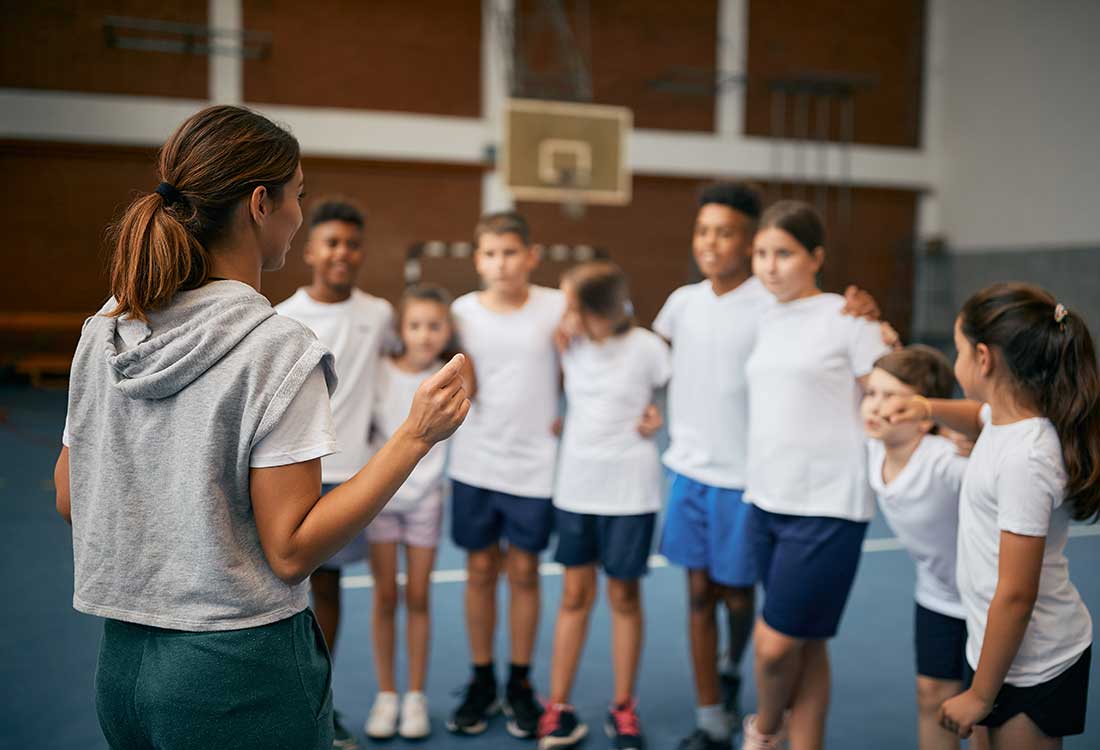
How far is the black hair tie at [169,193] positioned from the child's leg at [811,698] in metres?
1.92

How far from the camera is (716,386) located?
2863 millimetres

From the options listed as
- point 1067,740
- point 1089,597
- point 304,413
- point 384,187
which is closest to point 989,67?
point 384,187

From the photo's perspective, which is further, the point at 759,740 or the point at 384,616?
the point at 384,616

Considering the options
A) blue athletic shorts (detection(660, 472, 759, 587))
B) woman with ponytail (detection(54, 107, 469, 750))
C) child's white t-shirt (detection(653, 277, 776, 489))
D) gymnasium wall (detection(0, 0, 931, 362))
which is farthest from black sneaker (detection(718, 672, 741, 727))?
gymnasium wall (detection(0, 0, 931, 362))

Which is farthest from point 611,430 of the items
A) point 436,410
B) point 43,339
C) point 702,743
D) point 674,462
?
point 43,339

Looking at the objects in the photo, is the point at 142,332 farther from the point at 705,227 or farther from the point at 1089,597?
the point at 1089,597

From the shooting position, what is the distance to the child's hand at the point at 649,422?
2.90 meters

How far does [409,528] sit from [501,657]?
796 millimetres

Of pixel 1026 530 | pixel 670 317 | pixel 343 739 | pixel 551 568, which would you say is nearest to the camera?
pixel 1026 530

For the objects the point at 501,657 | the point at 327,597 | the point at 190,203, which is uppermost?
→ the point at 190,203

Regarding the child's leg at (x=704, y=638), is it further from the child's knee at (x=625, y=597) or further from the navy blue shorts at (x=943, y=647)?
the navy blue shorts at (x=943, y=647)

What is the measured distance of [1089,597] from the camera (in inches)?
140

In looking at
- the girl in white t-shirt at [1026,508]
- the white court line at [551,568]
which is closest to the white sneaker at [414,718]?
the white court line at [551,568]

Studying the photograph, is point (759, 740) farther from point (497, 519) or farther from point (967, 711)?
point (497, 519)
